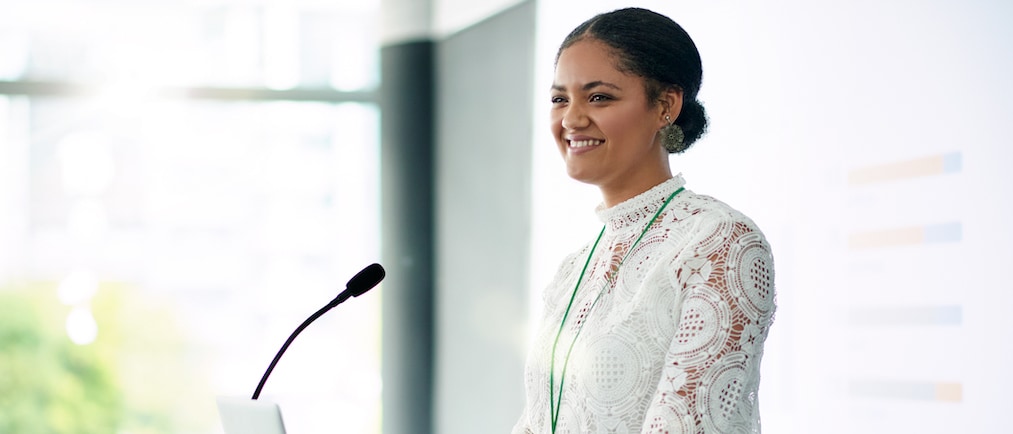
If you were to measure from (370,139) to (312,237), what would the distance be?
0.51 meters

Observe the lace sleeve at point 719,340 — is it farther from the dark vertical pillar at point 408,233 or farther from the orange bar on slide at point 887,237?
the dark vertical pillar at point 408,233

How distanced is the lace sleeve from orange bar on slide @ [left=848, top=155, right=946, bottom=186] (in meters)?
0.98

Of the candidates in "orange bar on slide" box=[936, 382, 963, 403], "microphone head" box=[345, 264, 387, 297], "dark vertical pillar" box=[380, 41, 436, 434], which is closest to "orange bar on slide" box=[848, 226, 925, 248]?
"orange bar on slide" box=[936, 382, 963, 403]

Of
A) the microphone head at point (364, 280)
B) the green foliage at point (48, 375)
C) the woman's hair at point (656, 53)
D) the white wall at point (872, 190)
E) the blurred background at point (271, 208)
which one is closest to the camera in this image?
the woman's hair at point (656, 53)

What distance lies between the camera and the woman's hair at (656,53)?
1.57 meters

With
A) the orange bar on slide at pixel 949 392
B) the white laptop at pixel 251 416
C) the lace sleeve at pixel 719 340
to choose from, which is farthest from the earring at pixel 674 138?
the orange bar on slide at pixel 949 392

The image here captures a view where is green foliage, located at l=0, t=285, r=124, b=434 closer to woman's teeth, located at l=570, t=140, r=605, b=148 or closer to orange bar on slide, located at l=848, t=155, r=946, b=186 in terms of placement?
orange bar on slide, located at l=848, t=155, r=946, b=186

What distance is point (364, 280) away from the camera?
67.9 inches

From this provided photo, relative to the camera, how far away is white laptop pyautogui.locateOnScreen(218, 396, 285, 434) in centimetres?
139

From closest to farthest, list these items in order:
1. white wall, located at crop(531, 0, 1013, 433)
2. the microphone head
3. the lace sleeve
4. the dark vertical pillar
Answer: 1. the lace sleeve
2. the microphone head
3. white wall, located at crop(531, 0, 1013, 433)
4. the dark vertical pillar

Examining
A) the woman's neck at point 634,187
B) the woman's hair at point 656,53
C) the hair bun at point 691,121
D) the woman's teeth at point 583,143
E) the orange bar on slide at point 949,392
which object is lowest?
the orange bar on slide at point 949,392

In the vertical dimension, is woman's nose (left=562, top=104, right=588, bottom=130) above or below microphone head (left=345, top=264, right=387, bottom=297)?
above

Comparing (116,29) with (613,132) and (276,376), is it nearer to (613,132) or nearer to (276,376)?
(276,376)

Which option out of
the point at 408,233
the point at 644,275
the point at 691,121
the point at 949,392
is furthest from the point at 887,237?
the point at 408,233
